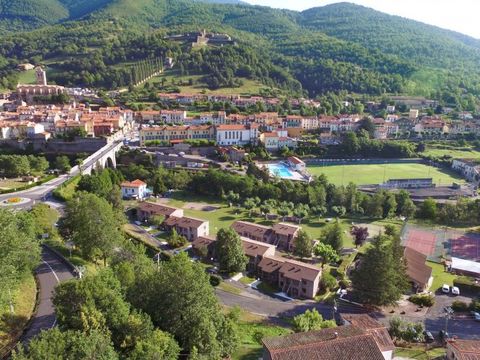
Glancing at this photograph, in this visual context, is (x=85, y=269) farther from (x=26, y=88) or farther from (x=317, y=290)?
(x=26, y=88)

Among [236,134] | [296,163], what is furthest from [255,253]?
[236,134]

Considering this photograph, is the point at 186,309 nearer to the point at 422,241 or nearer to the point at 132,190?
the point at 422,241

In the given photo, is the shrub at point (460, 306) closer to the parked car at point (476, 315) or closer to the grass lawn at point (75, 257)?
the parked car at point (476, 315)

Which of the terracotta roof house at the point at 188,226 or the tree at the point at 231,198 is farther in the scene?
the tree at the point at 231,198

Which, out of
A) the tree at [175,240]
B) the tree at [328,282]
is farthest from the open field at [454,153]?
the tree at [175,240]

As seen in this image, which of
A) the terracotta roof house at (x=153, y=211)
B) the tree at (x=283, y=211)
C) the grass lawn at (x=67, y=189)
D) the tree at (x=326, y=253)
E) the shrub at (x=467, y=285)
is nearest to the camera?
the shrub at (x=467, y=285)

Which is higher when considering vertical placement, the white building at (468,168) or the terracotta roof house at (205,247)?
the white building at (468,168)

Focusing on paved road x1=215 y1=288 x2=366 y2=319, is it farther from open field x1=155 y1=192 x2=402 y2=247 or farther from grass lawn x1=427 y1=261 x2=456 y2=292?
open field x1=155 y1=192 x2=402 y2=247
